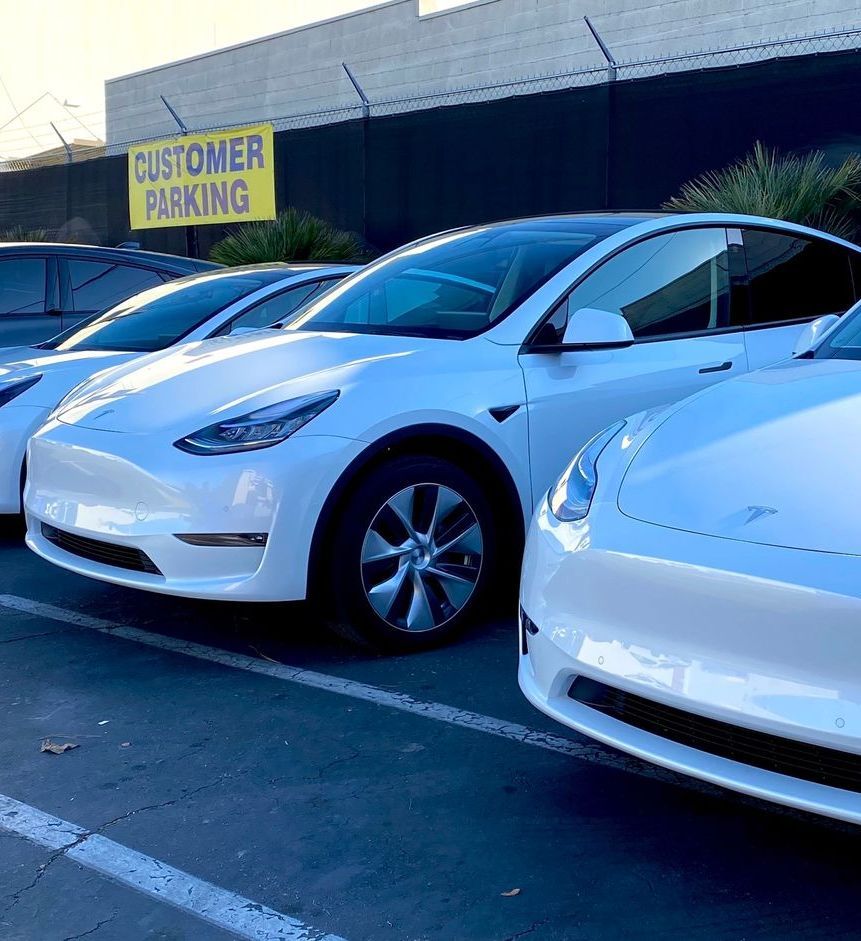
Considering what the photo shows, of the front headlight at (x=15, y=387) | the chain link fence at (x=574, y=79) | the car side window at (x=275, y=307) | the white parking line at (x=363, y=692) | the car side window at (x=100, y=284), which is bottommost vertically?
the white parking line at (x=363, y=692)

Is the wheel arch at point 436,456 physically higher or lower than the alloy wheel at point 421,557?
higher

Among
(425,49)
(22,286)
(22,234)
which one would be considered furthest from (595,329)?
(22,234)

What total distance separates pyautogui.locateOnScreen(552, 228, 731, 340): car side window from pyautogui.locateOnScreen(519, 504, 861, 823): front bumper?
197 centimetres

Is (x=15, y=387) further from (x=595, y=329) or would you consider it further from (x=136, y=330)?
(x=595, y=329)

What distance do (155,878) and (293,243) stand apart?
39.0 feet

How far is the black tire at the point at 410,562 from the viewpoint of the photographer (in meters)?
3.91

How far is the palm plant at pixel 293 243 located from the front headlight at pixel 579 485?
35.8ft

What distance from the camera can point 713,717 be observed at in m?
2.39

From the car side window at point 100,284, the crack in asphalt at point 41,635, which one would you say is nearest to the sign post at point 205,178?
the car side window at point 100,284

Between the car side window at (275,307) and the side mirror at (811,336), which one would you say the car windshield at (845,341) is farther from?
the car side window at (275,307)

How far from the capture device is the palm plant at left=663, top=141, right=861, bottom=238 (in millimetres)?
10047

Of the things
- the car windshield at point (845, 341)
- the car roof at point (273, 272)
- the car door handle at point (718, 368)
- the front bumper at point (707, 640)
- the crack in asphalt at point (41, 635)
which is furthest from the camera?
the car roof at point (273, 272)

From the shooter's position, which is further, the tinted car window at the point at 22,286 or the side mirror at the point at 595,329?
the tinted car window at the point at 22,286

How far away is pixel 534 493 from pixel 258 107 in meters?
19.8
